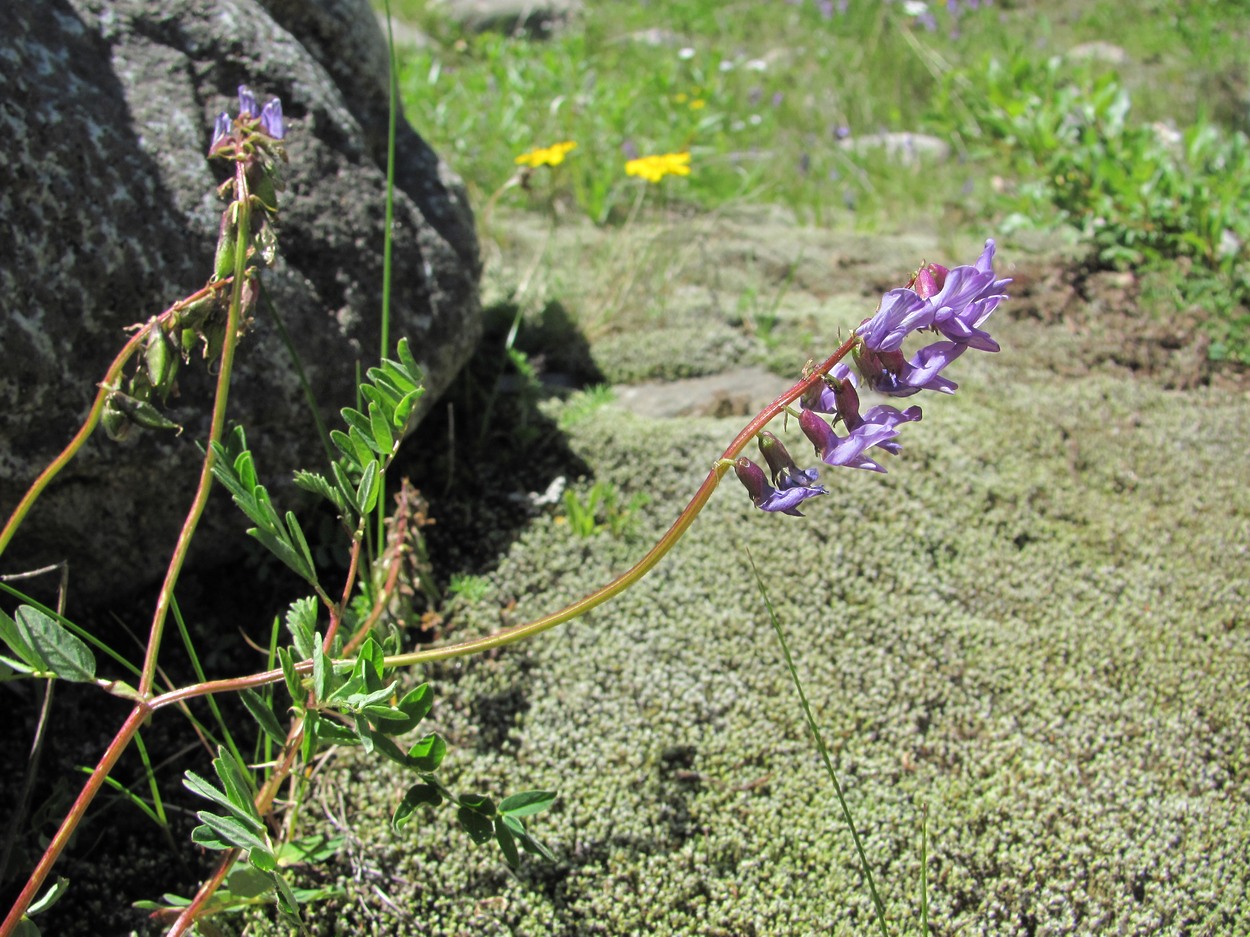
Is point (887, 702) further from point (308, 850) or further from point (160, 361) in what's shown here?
point (160, 361)

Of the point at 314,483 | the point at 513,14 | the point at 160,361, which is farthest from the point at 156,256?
the point at 513,14

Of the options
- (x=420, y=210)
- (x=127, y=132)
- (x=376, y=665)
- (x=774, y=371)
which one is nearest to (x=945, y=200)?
(x=774, y=371)

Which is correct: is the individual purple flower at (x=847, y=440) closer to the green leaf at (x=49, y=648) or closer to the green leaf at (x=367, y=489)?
the green leaf at (x=367, y=489)

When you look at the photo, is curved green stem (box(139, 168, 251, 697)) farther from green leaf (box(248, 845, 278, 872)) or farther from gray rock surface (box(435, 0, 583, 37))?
gray rock surface (box(435, 0, 583, 37))

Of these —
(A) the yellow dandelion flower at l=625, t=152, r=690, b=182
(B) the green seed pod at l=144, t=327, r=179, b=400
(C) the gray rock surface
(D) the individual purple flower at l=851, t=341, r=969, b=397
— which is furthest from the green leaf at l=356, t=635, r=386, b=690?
(C) the gray rock surface

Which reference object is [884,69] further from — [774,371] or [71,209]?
[71,209]

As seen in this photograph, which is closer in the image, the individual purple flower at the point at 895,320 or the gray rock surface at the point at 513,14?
the individual purple flower at the point at 895,320

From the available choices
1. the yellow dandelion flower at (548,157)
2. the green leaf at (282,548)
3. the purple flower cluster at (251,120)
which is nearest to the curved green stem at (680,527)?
the green leaf at (282,548)

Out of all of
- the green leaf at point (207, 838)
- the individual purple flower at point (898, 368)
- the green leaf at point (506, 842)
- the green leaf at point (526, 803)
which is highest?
the individual purple flower at point (898, 368)
